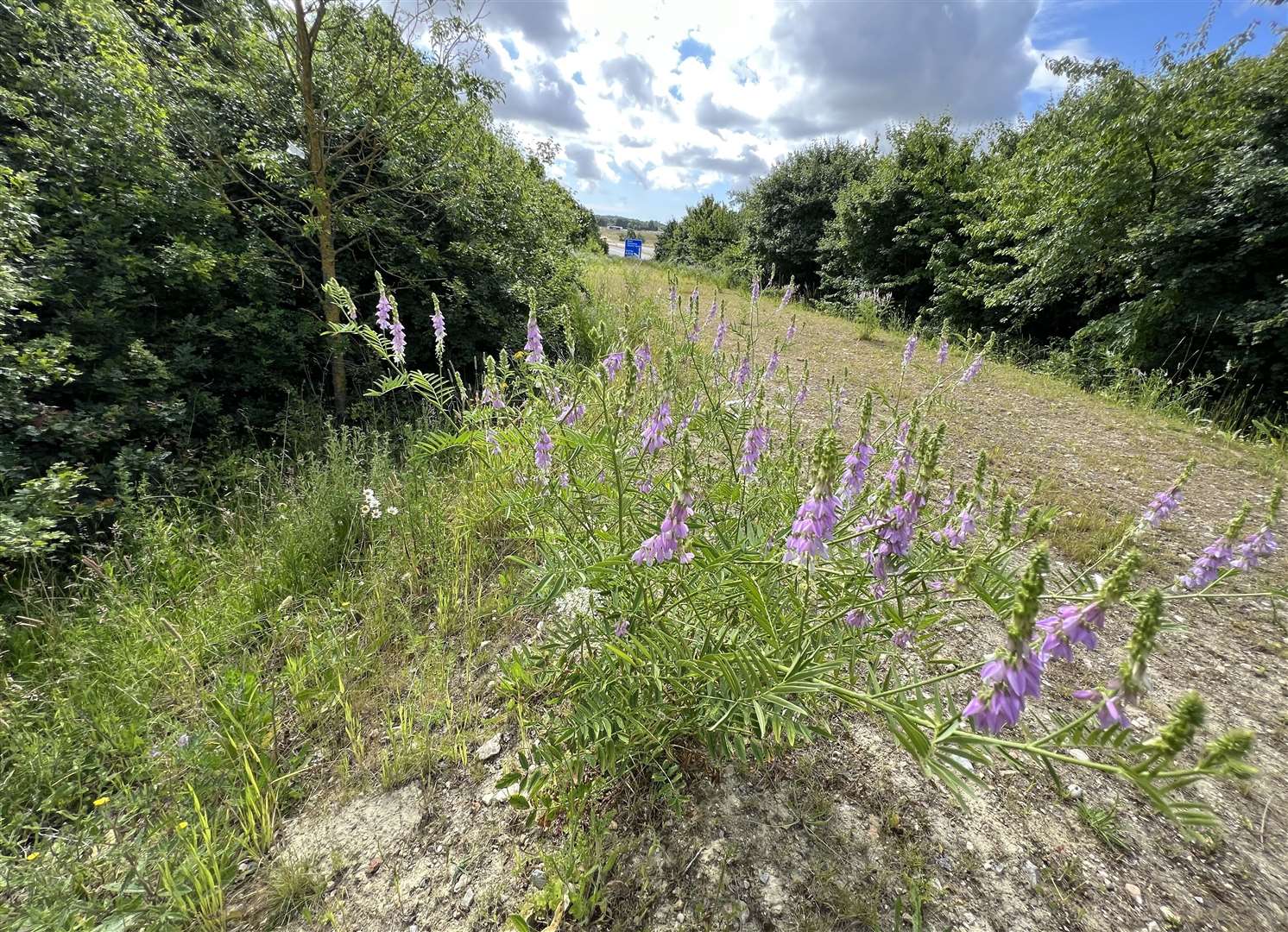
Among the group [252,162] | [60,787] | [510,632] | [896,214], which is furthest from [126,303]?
[896,214]

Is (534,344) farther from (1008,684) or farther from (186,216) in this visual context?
(186,216)

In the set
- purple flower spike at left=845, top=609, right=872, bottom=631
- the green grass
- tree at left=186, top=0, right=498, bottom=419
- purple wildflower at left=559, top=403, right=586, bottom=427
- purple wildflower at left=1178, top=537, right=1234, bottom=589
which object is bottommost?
the green grass

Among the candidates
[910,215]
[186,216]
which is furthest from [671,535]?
[910,215]

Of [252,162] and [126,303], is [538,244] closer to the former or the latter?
[252,162]

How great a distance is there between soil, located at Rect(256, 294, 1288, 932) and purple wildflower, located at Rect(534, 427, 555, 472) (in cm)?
121

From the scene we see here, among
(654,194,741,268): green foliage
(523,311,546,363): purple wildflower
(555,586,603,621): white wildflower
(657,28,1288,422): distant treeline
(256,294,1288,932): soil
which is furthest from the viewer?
(654,194,741,268): green foliage

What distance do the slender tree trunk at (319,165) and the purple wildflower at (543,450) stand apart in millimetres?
2281

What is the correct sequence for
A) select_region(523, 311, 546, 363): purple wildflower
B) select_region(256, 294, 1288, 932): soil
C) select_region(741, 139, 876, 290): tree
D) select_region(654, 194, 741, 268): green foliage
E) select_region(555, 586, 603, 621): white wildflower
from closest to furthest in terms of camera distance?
select_region(256, 294, 1288, 932): soil, select_region(555, 586, 603, 621): white wildflower, select_region(523, 311, 546, 363): purple wildflower, select_region(741, 139, 876, 290): tree, select_region(654, 194, 741, 268): green foliage

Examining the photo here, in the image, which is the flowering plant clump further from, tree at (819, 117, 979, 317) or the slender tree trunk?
tree at (819, 117, 979, 317)

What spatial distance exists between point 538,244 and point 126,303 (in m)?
3.97

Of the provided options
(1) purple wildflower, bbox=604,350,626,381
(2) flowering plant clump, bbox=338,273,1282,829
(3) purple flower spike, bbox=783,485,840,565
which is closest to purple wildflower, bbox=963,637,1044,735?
(2) flowering plant clump, bbox=338,273,1282,829

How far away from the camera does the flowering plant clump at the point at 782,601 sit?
103 centimetres

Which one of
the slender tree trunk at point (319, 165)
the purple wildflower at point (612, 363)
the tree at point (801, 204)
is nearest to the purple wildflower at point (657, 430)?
the purple wildflower at point (612, 363)

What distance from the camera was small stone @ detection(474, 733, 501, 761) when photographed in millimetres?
2141
